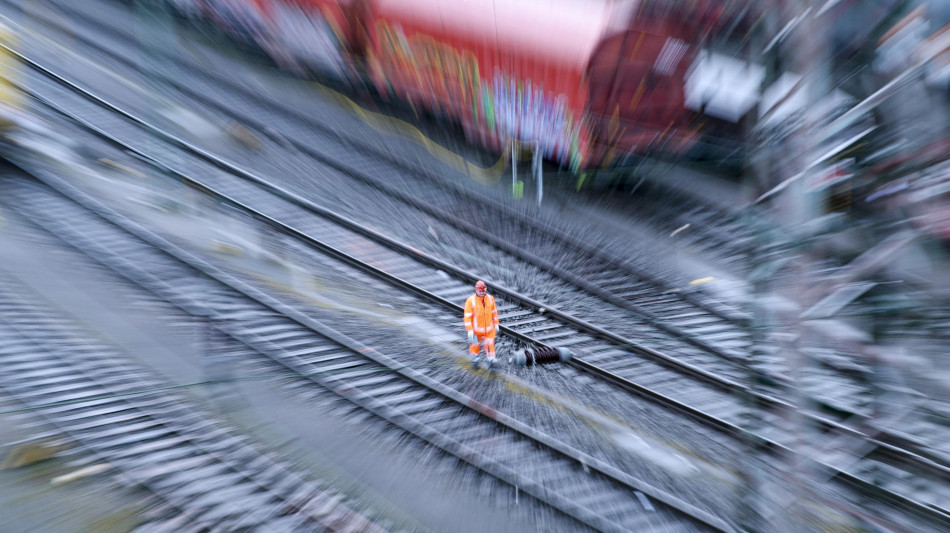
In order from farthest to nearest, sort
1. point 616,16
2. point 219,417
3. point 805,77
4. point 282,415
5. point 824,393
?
1. point 616,16
2. point 824,393
3. point 282,415
4. point 219,417
5. point 805,77

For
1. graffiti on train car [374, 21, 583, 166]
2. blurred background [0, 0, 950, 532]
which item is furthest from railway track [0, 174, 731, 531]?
graffiti on train car [374, 21, 583, 166]

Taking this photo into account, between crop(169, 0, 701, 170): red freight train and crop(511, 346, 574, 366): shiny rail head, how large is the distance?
5.07 metres

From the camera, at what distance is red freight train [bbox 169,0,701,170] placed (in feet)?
33.8

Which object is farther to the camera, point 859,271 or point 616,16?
point 616,16

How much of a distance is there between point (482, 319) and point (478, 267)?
255 centimetres

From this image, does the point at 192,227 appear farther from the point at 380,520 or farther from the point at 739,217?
the point at 739,217

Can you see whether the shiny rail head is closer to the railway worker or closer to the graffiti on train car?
the railway worker

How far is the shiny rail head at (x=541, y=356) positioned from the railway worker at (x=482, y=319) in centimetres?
33

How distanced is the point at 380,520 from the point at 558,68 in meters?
8.18

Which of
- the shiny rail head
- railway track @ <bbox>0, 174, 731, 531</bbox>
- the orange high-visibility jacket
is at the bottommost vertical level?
railway track @ <bbox>0, 174, 731, 531</bbox>

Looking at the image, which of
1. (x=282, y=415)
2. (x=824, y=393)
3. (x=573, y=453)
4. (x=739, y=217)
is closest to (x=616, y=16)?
(x=739, y=217)

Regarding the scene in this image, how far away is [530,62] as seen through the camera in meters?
10.9

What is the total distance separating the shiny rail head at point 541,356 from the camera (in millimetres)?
7266

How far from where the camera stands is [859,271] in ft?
13.1
